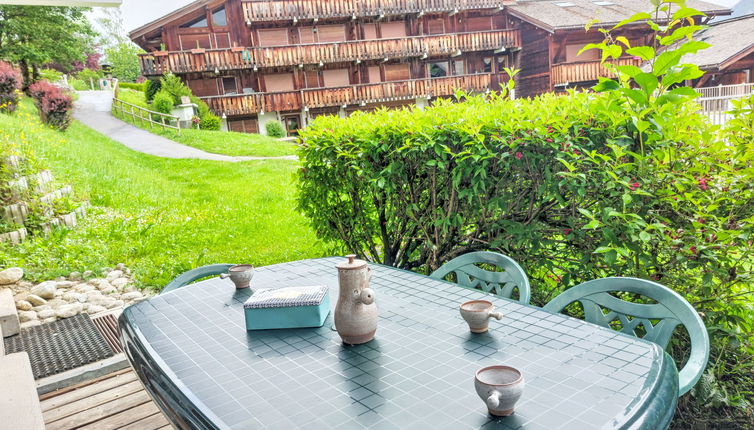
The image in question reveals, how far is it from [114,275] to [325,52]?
726 inches

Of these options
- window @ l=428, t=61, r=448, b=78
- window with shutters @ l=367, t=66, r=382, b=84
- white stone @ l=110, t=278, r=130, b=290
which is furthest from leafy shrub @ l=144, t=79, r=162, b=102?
white stone @ l=110, t=278, r=130, b=290

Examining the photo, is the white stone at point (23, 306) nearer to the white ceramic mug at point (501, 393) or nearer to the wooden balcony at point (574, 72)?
the white ceramic mug at point (501, 393)

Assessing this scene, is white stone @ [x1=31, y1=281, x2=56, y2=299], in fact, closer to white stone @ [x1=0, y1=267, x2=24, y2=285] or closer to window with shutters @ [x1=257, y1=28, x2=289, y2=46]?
white stone @ [x1=0, y1=267, x2=24, y2=285]

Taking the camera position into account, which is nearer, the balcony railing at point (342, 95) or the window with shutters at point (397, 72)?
the balcony railing at point (342, 95)

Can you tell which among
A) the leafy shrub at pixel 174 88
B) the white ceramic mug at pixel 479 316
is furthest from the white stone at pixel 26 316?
the leafy shrub at pixel 174 88

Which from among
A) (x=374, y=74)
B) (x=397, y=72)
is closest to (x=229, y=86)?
(x=374, y=74)

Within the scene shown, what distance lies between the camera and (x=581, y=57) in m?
23.5

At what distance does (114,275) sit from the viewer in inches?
194

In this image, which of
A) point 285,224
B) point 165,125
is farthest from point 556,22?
point 285,224

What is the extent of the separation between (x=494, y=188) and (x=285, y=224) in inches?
166

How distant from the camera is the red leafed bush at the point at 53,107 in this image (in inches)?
555

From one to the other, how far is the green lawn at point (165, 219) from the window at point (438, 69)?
48.7 ft

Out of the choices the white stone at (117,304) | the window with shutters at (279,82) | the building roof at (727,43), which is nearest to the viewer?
the white stone at (117,304)

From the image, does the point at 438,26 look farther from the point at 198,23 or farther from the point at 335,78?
the point at 198,23
